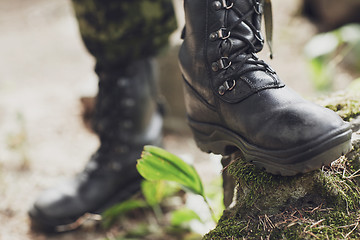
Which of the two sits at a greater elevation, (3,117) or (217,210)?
(3,117)

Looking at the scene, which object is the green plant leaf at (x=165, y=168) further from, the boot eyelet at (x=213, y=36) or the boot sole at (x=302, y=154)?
the boot eyelet at (x=213, y=36)

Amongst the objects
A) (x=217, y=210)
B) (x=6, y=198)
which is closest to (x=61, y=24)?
(x=6, y=198)

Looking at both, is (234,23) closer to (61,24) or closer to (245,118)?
(245,118)

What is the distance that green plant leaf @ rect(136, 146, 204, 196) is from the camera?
46.5 inches

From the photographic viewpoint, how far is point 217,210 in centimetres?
164

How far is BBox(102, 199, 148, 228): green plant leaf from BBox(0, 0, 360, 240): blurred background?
54 mm

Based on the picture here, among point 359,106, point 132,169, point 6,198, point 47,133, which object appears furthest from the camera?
point 47,133

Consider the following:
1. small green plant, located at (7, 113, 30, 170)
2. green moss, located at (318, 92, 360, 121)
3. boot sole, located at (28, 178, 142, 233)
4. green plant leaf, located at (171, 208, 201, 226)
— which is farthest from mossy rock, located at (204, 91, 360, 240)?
small green plant, located at (7, 113, 30, 170)

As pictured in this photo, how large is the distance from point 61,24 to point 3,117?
111 inches

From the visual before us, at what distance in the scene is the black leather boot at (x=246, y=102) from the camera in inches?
35.4

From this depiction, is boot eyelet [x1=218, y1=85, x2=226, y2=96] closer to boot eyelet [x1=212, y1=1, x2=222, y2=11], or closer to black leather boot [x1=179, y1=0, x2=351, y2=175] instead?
black leather boot [x1=179, y1=0, x2=351, y2=175]

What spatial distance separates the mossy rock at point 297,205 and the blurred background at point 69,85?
83 cm

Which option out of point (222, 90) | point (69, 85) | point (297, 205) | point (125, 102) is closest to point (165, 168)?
point (222, 90)

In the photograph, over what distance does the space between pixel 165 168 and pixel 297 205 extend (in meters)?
0.44
